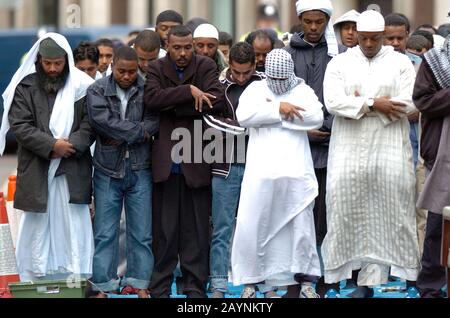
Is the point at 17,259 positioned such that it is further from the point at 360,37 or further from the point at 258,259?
the point at 360,37

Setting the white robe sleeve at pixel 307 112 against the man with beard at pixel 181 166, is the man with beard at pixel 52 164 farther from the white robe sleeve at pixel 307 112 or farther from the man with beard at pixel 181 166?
the white robe sleeve at pixel 307 112

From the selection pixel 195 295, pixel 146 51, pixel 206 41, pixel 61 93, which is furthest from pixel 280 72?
pixel 195 295

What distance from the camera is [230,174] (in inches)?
491

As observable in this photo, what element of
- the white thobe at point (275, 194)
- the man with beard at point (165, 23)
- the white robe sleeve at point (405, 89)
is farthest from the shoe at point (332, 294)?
the man with beard at point (165, 23)

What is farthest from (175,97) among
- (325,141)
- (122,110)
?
(325,141)

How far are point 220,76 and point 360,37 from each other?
4.70 feet

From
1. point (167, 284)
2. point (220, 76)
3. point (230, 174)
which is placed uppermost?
point (220, 76)

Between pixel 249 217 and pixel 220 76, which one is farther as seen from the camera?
pixel 220 76

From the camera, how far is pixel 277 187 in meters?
11.9

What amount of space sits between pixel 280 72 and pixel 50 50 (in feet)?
6.40

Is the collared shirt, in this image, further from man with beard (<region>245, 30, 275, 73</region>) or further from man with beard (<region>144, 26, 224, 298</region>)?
man with beard (<region>245, 30, 275, 73</region>)

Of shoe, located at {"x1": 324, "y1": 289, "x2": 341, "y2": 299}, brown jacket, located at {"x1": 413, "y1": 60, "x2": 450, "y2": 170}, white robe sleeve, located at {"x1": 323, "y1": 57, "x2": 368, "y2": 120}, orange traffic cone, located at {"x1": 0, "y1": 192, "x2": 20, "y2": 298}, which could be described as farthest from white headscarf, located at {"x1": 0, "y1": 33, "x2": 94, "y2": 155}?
brown jacket, located at {"x1": 413, "y1": 60, "x2": 450, "y2": 170}

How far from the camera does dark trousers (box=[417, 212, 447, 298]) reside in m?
11.8
